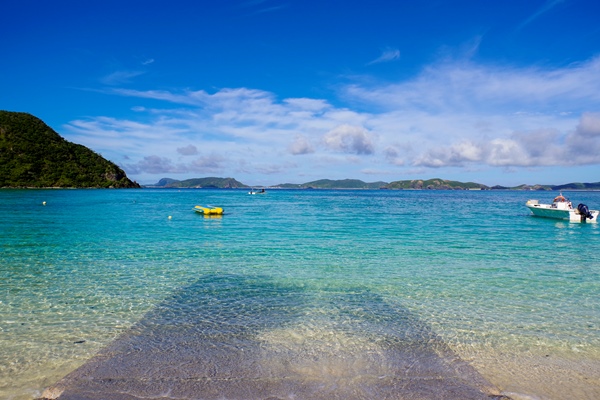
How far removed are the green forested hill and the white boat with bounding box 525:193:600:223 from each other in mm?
144404

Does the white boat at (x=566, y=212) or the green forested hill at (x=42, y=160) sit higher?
the green forested hill at (x=42, y=160)

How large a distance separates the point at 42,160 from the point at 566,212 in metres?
162

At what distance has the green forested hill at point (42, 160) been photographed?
130 metres

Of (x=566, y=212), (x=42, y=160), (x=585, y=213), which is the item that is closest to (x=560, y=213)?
(x=566, y=212)

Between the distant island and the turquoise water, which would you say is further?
the distant island

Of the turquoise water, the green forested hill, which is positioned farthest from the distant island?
the turquoise water

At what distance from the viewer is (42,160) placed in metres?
143

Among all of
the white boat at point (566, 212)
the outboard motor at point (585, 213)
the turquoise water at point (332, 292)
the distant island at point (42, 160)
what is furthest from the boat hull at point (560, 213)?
the distant island at point (42, 160)

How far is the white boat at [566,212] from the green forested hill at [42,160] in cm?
14440

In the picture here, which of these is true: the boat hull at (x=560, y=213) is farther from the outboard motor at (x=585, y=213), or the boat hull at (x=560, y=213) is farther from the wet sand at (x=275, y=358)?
the wet sand at (x=275, y=358)

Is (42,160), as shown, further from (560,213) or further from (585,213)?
(585,213)

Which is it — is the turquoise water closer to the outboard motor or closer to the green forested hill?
the outboard motor

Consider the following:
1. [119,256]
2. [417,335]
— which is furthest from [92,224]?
[417,335]

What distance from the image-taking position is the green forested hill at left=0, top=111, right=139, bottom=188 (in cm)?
12975
